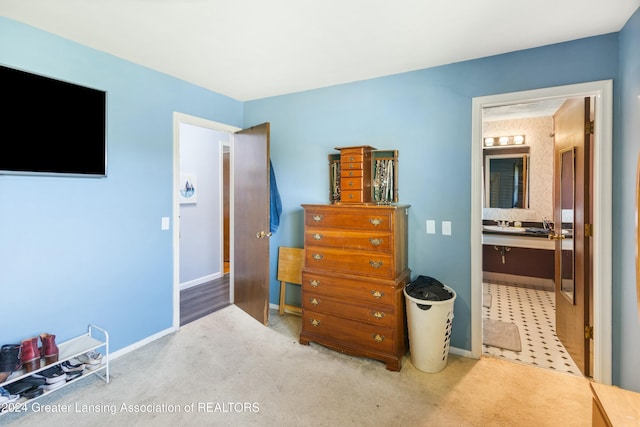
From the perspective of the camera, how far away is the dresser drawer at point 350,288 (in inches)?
94.7

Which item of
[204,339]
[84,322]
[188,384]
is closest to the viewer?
[188,384]

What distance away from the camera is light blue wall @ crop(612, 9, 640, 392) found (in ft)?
6.04

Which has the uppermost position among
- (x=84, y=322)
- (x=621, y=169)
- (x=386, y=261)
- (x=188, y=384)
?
(x=621, y=169)

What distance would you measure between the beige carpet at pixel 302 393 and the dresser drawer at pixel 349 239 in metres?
0.96

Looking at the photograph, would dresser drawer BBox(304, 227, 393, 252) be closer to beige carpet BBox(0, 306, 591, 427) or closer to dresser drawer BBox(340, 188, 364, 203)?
dresser drawer BBox(340, 188, 364, 203)

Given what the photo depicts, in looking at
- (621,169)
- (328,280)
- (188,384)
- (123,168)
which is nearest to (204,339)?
(188,384)

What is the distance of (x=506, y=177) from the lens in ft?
15.6

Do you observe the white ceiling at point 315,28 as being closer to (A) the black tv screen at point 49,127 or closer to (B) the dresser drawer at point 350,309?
(A) the black tv screen at point 49,127

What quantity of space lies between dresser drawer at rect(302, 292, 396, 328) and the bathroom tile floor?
106cm

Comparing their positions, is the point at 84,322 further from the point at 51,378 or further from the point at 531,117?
the point at 531,117

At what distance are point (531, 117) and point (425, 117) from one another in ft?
9.66

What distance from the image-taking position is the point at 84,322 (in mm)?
2361

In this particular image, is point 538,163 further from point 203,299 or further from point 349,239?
point 203,299

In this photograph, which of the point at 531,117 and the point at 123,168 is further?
the point at 531,117
